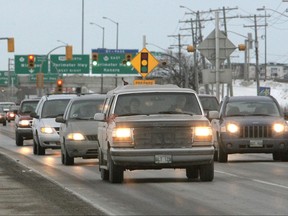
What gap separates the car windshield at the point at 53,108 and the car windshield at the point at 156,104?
14.0m

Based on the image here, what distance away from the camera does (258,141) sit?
27.1 meters

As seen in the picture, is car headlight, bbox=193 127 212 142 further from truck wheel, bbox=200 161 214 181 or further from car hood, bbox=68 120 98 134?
car hood, bbox=68 120 98 134

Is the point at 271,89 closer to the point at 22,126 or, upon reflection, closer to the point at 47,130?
the point at 22,126

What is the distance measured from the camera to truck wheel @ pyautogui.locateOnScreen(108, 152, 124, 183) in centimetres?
1922

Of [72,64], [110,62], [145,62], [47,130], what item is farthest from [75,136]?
[72,64]

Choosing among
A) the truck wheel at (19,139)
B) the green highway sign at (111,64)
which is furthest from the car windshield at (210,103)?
the green highway sign at (111,64)

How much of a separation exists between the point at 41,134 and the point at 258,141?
8209 mm

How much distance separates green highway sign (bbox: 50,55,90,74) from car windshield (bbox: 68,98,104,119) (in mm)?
76330

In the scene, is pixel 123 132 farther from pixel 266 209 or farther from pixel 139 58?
pixel 139 58

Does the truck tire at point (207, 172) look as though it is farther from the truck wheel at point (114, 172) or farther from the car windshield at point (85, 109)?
the car windshield at point (85, 109)

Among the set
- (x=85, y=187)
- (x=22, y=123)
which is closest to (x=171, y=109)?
(x=85, y=187)

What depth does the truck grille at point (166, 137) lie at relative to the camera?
61.9ft

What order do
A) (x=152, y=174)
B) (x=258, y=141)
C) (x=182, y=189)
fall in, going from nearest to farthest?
(x=182, y=189), (x=152, y=174), (x=258, y=141)

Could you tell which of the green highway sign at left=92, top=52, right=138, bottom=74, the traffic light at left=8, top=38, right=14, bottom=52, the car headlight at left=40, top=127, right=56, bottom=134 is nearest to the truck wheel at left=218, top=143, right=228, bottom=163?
the car headlight at left=40, top=127, right=56, bottom=134
